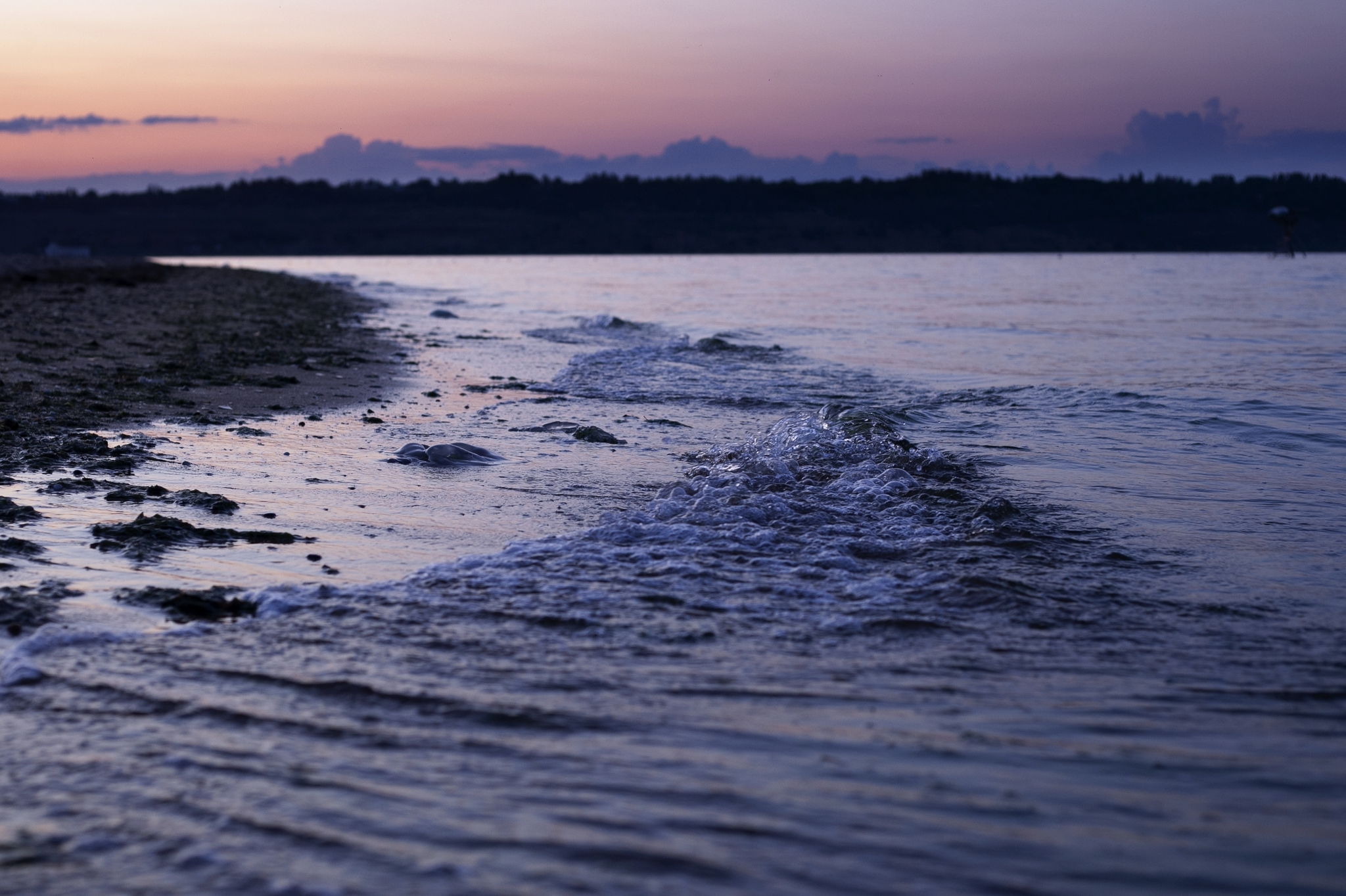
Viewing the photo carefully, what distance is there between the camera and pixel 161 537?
4.90m

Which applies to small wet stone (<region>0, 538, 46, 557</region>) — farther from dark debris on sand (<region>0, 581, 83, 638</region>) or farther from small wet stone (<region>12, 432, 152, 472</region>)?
small wet stone (<region>12, 432, 152, 472</region>)

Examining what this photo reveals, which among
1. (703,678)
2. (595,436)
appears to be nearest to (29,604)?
(703,678)

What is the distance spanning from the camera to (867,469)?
7301mm

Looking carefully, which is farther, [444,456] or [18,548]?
[444,456]

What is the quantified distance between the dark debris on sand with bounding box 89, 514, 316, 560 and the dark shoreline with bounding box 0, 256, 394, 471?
166 centimetres

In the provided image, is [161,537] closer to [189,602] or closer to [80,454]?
[189,602]

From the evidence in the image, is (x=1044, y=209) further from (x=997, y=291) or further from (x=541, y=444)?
(x=541, y=444)

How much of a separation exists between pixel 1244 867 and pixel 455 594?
2.96 metres

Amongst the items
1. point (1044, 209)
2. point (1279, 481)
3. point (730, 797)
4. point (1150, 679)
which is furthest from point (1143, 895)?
point (1044, 209)

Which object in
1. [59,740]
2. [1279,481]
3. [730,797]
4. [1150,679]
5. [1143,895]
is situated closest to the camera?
[1143,895]

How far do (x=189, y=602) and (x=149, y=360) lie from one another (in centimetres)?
915

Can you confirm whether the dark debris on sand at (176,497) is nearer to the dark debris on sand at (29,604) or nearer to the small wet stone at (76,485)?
the small wet stone at (76,485)

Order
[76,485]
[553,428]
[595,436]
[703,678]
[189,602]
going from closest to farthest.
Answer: [703,678], [189,602], [76,485], [595,436], [553,428]

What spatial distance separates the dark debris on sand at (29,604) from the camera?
12.2 ft
